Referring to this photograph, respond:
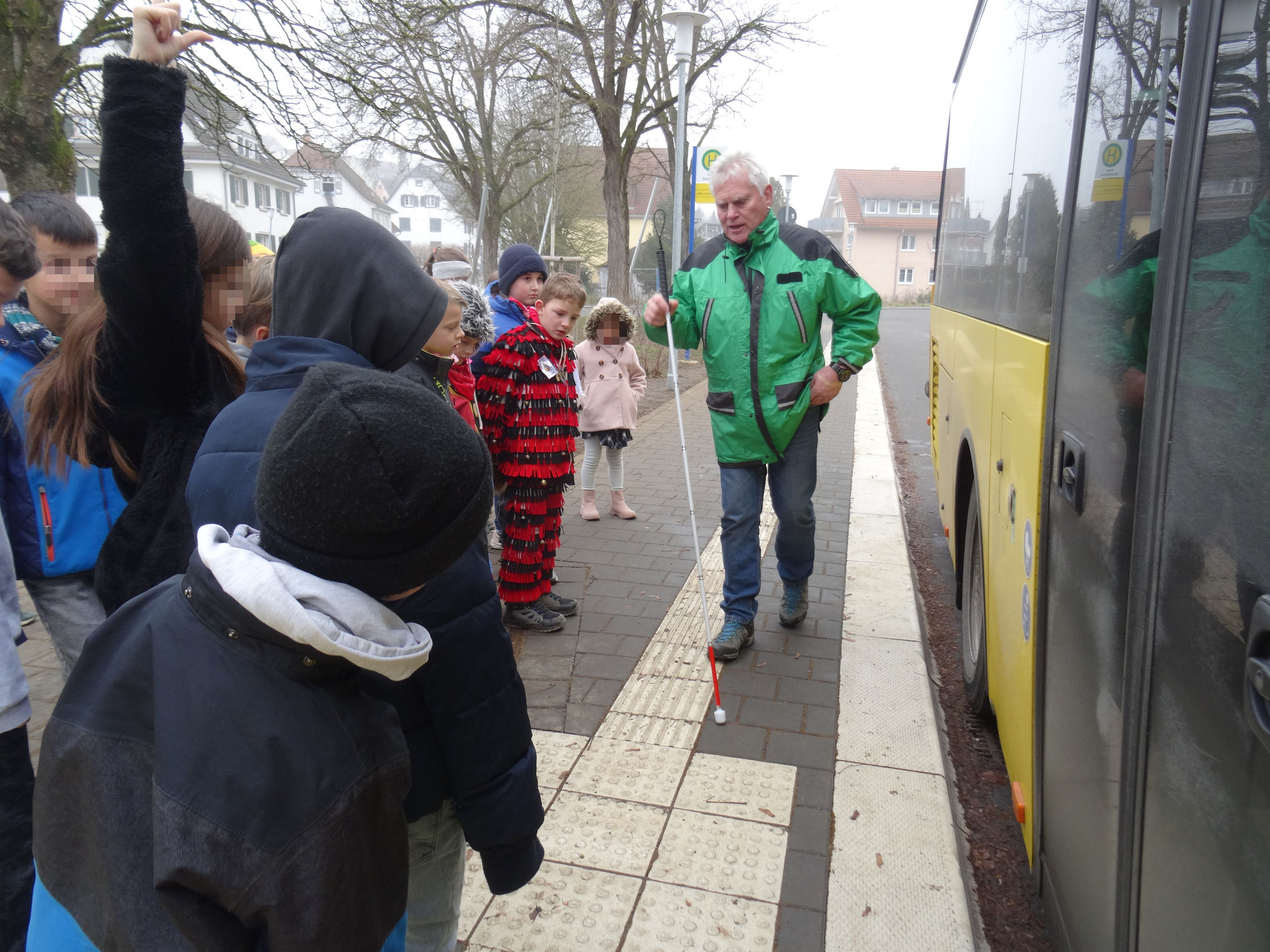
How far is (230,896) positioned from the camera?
1.08 meters

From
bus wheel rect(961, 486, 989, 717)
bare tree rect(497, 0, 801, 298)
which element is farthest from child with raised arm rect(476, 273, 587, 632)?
bare tree rect(497, 0, 801, 298)

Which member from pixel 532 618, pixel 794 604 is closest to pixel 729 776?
pixel 794 604

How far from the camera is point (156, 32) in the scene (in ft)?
5.88

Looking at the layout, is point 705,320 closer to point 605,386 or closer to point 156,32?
point 605,386

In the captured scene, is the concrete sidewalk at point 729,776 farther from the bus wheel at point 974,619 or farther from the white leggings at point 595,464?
the white leggings at point 595,464

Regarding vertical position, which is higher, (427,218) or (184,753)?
(427,218)

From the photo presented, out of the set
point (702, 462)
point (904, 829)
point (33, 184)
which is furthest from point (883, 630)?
point (33, 184)

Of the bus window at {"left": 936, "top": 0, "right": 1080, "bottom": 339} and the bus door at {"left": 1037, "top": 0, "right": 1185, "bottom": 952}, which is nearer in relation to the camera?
the bus door at {"left": 1037, "top": 0, "right": 1185, "bottom": 952}

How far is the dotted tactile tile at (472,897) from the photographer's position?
2439 millimetres

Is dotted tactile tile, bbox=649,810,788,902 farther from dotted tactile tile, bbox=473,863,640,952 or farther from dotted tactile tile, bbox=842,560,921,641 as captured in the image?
dotted tactile tile, bbox=842,560,921,641

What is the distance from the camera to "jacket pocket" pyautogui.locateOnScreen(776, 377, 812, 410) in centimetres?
387

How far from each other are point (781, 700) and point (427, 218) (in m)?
88.1

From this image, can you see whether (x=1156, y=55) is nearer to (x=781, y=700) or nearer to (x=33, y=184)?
(x=781, y=700)

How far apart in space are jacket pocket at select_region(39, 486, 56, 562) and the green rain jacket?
244 cm
